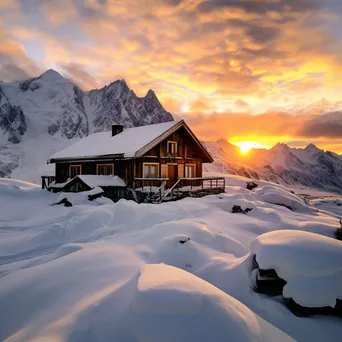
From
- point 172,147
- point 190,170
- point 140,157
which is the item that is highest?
point 172,147

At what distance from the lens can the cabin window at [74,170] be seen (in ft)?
71.9

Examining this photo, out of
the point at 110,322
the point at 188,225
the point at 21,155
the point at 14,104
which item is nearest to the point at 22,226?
the point at 188,225

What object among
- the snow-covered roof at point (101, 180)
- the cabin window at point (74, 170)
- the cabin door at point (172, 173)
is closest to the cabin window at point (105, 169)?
the snow-covered roof at point (101, 180)

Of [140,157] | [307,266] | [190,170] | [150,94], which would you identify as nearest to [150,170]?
[140,157]

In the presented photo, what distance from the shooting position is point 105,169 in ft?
66.2

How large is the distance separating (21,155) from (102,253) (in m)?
80.6

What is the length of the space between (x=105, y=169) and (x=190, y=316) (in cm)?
1810

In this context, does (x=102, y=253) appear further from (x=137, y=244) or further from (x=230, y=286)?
(x=230, y=286)

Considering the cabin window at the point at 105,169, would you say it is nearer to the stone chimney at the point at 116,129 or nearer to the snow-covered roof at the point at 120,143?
the snow-covered roof at the point at 120,143

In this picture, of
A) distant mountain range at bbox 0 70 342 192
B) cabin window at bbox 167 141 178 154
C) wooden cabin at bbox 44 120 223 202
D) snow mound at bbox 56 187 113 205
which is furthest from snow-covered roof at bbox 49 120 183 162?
distant mountain range at bbox 0 70 342 192

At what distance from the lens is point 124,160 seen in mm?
18875

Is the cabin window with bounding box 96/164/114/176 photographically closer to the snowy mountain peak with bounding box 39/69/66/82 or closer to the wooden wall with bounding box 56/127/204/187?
the wooden wall with bounding box 56/127/204/187

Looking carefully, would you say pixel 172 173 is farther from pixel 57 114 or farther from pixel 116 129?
pixel 57 114

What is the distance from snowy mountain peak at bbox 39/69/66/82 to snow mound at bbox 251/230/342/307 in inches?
5706
